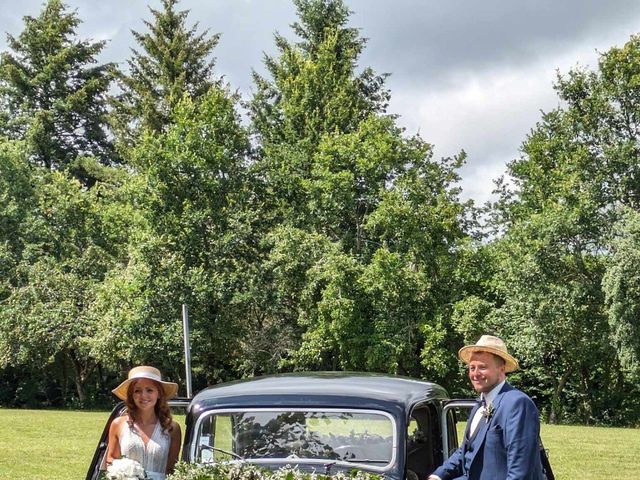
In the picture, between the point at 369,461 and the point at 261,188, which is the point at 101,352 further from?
the point at 369,461

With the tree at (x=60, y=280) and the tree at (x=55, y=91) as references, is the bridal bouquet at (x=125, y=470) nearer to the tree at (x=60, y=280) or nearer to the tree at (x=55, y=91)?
the tree at (x=60, y=280)

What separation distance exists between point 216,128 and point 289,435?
29876 mm

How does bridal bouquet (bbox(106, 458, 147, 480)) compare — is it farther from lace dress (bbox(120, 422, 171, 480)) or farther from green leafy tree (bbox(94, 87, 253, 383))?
green leafy tree (bbox(94, 87, 253, 383))

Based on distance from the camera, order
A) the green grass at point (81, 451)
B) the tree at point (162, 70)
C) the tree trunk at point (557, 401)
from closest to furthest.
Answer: the green grass at point (81, 451), the tree trunk at point (557, 401), the tree at point (162, 70)

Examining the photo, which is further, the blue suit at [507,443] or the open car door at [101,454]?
the open car door at [101,454]

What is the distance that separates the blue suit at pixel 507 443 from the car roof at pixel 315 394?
1235 millimetres

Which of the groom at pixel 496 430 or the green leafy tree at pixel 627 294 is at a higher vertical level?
the green leafy tree at pixel 627 294

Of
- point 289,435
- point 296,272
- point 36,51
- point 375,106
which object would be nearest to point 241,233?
point 296,272

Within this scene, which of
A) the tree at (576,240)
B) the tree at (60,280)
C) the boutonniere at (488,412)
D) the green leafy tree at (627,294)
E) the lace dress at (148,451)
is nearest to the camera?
the boutonniere at (488,412)


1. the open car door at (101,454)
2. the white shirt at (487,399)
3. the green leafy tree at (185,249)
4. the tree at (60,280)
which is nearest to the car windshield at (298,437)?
the open car door at (101,454)

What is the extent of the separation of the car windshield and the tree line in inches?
1007

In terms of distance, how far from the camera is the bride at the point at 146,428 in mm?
5684

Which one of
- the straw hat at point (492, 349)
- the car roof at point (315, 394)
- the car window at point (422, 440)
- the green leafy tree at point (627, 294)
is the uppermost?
the green leafy tree at point (627, 294)

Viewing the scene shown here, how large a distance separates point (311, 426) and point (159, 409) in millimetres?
1058
